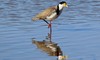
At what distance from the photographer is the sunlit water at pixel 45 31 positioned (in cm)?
1036

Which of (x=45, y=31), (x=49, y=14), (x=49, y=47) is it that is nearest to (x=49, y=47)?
(x=49, y=47)

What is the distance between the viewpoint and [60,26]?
14.0m

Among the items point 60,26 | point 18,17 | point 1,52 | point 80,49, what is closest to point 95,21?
point 60,26

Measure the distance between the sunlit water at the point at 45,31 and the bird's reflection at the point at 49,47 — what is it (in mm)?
134

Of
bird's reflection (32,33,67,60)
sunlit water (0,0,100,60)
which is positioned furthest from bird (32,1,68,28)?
bird's reflection (32,33,67,60)

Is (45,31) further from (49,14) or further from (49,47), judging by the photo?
(49,47)

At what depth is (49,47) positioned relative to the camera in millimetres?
11328

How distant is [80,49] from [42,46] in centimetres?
111

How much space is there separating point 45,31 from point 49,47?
217 cm

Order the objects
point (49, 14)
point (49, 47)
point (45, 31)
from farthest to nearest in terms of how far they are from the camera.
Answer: point (49, 14) < point (45, 31) < point (49, 47)

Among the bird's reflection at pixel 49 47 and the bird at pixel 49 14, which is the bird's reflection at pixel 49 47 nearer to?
the bird's reflection at pixel 49 47

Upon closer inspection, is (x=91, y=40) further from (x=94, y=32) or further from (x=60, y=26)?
(x=60, y=26)

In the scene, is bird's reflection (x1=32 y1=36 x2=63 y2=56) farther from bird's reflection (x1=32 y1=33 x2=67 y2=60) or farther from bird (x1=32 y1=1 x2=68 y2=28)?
bird (x1=32 y1=1 x2=68 y2=28)

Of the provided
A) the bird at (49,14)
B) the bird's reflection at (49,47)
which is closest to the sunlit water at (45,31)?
the bird's reflection at (49,47)
